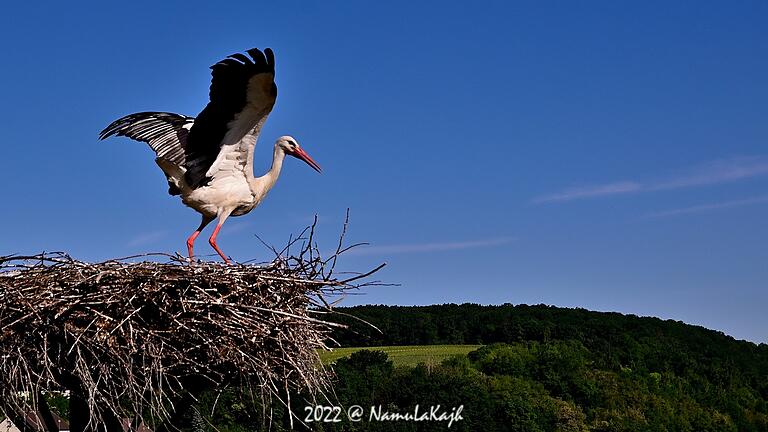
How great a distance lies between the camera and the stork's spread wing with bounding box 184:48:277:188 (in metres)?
7.50

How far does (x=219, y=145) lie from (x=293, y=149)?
2.26 ft

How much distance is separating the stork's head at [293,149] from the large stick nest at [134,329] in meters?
2.23

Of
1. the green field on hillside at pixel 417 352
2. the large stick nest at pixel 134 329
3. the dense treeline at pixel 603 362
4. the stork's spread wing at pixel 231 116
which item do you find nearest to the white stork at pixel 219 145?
the stork's spread wing at pixel 231 116

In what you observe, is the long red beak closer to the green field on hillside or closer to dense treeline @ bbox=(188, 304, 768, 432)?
dense treeline @ bbox=(188, 304, 768, 432)

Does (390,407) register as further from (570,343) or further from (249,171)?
(249,171)

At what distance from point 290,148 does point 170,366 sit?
286cm

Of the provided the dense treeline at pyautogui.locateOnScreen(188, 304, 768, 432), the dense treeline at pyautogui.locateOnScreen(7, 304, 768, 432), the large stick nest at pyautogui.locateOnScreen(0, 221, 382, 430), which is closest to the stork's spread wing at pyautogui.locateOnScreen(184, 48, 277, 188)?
the large stick nest at pyautogui.locateOnScreen(0, 221, 382, 430)

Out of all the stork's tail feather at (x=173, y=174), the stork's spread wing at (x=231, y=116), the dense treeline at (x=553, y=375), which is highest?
the dense treeline at (x=553, y=375)

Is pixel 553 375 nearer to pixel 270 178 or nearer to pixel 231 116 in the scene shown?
pixel 270 178

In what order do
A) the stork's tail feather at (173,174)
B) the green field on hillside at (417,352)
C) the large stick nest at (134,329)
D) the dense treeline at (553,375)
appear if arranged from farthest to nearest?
the green field on hillside at (417,352), the dense treeline at (553,375), the stork's tail feather at (173,174), the large stick nest at (134,329)

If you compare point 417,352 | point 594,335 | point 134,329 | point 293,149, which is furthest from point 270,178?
point 594,335

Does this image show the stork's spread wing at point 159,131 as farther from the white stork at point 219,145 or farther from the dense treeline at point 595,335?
the dense treeline at point 595,335

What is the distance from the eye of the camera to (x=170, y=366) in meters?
6.09

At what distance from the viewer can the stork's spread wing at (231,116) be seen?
7.50m
